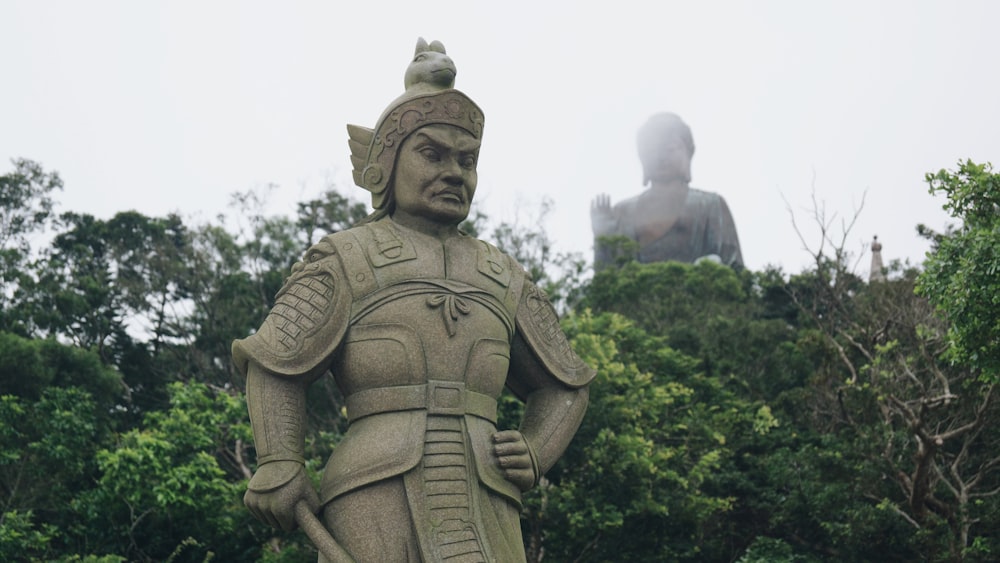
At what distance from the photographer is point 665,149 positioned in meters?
48.4

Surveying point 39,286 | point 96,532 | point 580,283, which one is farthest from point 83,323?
point 580,283

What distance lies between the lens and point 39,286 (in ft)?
78.8

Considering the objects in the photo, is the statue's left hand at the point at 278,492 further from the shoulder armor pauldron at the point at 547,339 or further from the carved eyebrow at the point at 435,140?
the carved eyebrow at the point at 435,140

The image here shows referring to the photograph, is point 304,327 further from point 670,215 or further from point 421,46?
point 670,215

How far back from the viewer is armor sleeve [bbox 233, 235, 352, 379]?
239 inches

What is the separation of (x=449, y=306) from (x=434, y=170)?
78cm

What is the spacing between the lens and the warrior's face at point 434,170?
256 inches

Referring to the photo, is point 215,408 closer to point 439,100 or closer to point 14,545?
point 14,545

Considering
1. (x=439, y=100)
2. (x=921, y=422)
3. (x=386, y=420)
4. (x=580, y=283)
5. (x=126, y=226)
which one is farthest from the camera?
(x=580, y=283)

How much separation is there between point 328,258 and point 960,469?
13.4 metres

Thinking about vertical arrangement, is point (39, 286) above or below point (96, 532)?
above

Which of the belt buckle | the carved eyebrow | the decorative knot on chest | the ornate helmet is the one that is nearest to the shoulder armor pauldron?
the decorative knot on chest

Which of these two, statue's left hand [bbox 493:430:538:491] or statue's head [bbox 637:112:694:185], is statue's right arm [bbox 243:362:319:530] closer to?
statue's left hand [bbox 493:430:538:491]

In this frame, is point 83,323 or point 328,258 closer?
point 328,258
